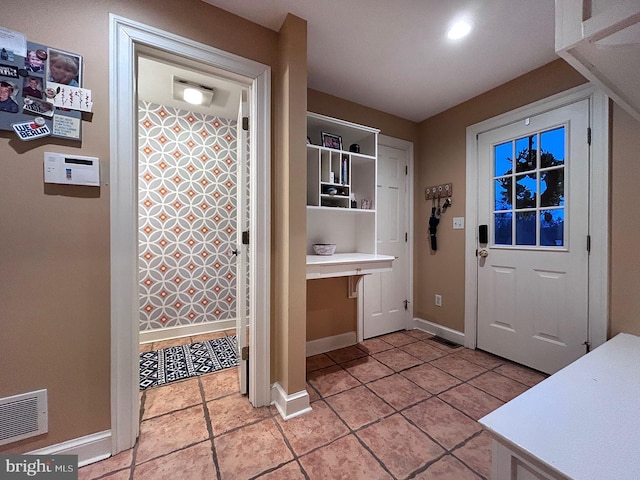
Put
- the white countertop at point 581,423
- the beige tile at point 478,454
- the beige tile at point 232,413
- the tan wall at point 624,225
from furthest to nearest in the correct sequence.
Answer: the tan wall at point 624,225
the beige tile at point 232,413
the beige tile at point 478,454
the white countertop at point 581,423

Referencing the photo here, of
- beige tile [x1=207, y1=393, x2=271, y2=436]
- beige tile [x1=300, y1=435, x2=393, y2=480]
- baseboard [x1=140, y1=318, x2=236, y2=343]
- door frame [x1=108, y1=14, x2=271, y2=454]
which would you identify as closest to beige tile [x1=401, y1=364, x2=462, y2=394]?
beige tile [x1=300, y1=435, x2=393, y2=480]

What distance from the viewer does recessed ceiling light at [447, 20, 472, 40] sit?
155cm

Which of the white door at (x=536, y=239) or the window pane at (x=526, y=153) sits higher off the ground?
the window pane at (x=526, y=153)

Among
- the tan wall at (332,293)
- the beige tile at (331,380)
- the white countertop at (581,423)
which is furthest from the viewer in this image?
the tan wall at (332,293)

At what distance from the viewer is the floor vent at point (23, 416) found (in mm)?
1044

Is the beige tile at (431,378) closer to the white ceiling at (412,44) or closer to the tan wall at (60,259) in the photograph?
the tan wall at (60,259)

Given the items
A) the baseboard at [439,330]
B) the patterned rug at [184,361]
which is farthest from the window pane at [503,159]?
the patterned rug at [184,361]

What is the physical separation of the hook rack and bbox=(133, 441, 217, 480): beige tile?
279 cm

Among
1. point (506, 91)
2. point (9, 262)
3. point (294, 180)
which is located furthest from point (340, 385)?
point (506, 91)

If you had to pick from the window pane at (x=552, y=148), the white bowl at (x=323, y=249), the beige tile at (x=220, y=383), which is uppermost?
the window pane at (x=552, y=148)

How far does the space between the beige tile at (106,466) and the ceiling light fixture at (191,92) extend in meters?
2.59

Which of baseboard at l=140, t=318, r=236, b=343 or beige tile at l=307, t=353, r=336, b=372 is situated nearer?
beige tile at l=307, t=353, r=336, b=372

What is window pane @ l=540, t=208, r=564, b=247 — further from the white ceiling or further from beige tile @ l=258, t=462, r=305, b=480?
beige tile @ l=258, t=462, r=305, b=480

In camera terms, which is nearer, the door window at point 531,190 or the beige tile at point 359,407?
the beige tile at point 359,407
